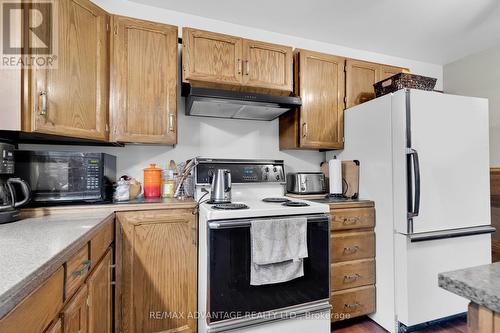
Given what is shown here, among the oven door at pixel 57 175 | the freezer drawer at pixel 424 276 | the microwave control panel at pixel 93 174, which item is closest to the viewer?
the oven door at pixel 57 175

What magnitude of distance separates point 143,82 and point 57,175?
0.81 metres

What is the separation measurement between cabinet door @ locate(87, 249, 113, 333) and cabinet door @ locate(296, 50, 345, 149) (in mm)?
1674

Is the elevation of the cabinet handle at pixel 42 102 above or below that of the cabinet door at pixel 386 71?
below

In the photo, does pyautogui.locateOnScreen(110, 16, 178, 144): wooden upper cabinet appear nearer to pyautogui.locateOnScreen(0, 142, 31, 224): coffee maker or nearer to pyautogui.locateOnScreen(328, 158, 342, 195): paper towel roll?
pyautogui.locateOnScreen(0, 142, 31, 224): coffee maker

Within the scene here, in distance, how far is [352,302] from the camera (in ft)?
5.98

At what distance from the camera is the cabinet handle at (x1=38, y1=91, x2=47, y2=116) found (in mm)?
1294

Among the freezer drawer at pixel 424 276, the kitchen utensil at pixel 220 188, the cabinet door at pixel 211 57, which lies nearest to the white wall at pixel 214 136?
the cabinet door at pixel 211 57

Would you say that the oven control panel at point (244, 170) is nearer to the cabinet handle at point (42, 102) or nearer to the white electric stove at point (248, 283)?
the white electric stove at point (248, 283)

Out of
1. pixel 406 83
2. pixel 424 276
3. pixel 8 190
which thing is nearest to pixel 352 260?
pixel 424 276

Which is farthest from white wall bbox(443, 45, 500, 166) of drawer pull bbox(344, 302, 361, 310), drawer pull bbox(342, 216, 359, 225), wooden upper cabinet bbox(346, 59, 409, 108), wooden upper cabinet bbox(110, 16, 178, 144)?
wooden upper cabinet bbox(110, 16, 178, 144)

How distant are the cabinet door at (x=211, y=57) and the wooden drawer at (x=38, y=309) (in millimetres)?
1475

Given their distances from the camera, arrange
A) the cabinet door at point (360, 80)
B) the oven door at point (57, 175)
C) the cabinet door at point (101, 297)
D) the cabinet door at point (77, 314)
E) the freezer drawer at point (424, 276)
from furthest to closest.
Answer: the cabinet door at point (360, 80)
the freezer drawer at point (424, 276)
the oven door at point (57, 175)
the cabinet door at point (101, 297)
the cabinet door at point (77, 314)

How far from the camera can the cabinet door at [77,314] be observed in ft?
2.77

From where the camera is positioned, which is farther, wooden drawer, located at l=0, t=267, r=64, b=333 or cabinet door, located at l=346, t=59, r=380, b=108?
cabinet door, located at l=346, t=59, r=380, b=108
